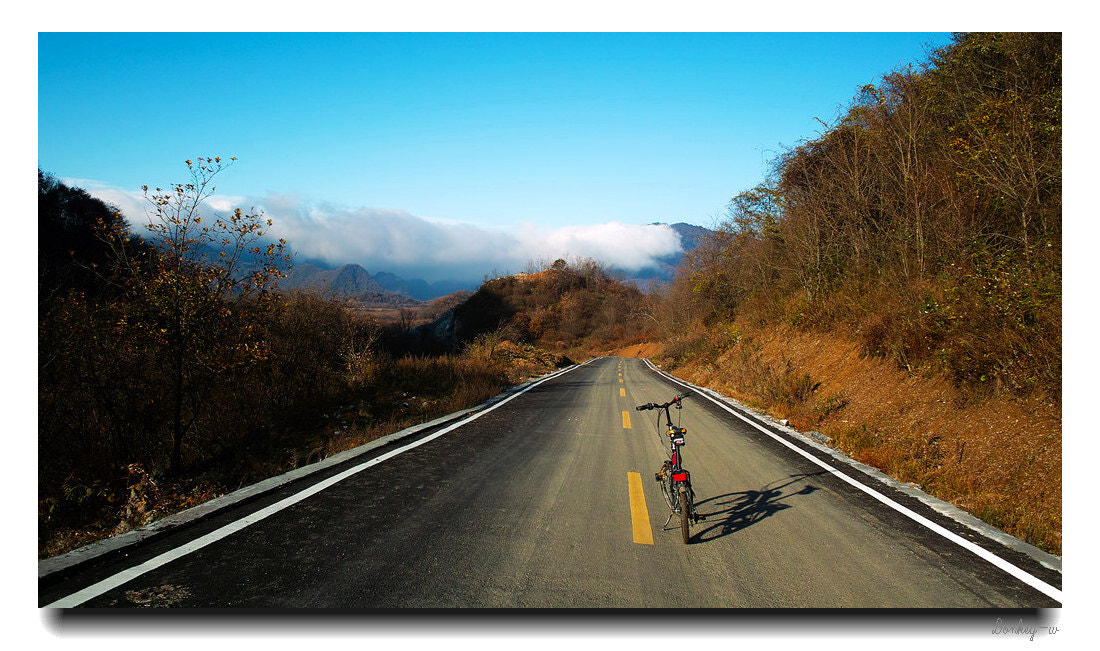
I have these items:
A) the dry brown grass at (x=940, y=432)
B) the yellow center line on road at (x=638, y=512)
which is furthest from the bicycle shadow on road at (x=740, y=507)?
the dry brown grass at (x=940, y=432)

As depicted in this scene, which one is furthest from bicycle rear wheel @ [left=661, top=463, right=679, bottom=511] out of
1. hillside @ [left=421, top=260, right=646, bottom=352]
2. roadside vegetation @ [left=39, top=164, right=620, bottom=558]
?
hillside @ [left=421, top=260, right=646, bottom=352]

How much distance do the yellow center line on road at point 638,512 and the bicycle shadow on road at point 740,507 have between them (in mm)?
405

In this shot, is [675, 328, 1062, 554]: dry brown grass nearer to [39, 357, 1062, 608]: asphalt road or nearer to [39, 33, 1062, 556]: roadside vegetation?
[39, 33, 1062, 556]: roadside vegetation

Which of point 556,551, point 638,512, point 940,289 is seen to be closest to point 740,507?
point 638,512

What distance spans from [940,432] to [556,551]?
698cm

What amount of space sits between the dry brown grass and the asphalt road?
0.91 m

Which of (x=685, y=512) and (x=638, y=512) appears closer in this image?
(x=685, y=512)

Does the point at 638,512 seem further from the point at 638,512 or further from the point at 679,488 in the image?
the point at 679,488

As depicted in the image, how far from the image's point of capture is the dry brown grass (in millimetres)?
5207

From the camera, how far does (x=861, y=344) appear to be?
41.5ft

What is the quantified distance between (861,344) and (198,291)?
14358 millimetres

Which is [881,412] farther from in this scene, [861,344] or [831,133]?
[831,133]

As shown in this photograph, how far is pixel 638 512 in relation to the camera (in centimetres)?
490

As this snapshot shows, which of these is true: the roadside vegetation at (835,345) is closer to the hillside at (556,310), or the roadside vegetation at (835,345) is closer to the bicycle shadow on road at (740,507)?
the bicycle shadow on road at (740,507)
